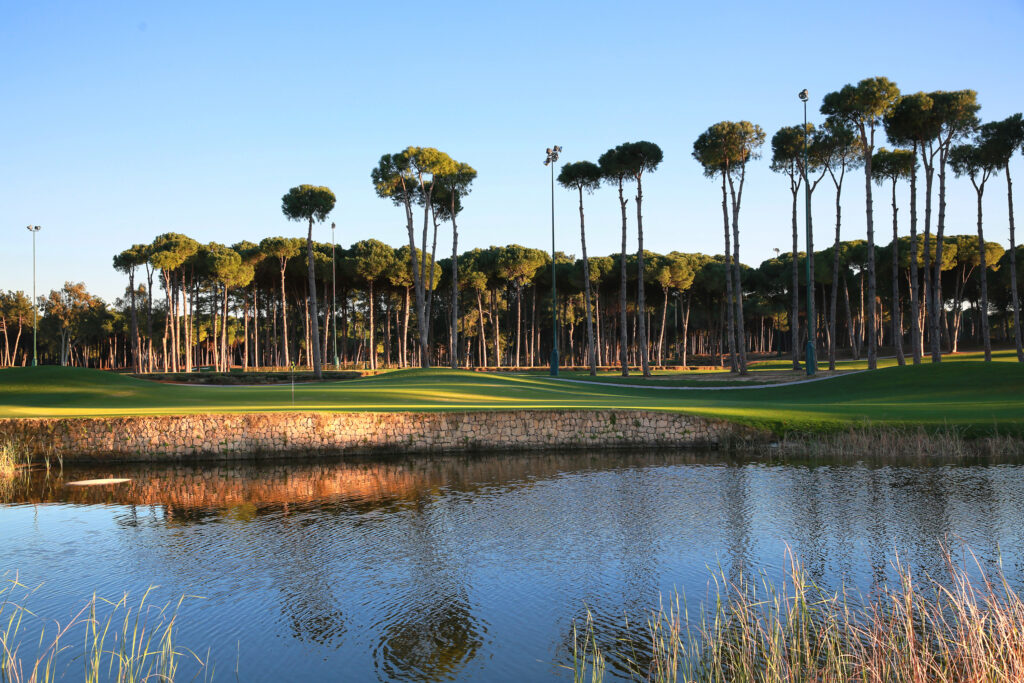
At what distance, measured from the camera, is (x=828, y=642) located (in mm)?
5707

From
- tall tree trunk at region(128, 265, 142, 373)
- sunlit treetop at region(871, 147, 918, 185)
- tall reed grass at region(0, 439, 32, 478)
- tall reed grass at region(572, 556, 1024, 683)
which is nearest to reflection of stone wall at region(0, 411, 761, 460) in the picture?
tall reed grass at region(0, 439, 32, 478)

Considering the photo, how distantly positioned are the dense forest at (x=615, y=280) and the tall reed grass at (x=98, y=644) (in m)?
35.8

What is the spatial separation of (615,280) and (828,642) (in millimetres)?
72313

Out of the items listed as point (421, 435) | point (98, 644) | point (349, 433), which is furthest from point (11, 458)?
point (98, 644)

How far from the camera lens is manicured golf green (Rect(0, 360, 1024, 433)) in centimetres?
2078

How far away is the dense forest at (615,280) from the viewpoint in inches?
1646

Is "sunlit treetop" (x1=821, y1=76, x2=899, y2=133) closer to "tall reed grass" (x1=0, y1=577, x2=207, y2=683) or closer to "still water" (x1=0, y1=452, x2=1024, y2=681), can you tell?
"still water" (x1=0, y1=452, x2=1024, y2=681)

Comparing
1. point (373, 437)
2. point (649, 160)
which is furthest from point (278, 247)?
point (373, 437)

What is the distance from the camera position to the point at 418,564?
30.8 ft

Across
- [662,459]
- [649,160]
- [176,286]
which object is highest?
[649,160]

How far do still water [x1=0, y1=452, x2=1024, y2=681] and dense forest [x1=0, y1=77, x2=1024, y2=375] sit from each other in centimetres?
2721

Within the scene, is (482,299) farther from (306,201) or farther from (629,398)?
(629,398)

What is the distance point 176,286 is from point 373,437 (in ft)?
194

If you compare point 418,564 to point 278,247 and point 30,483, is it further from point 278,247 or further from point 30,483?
point 278,247
